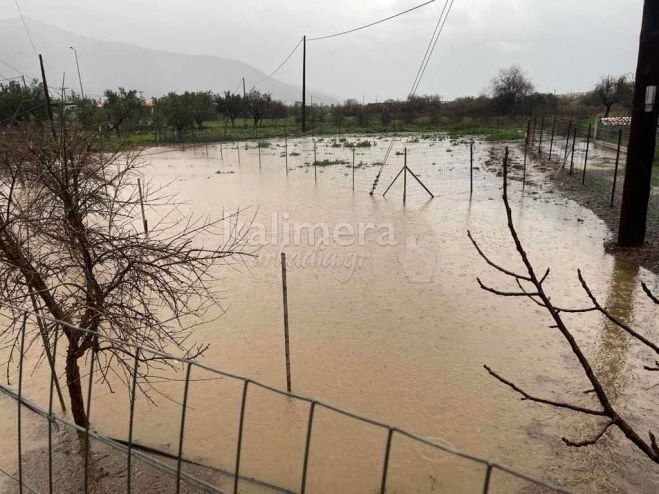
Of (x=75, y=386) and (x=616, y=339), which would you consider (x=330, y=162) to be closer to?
(x=616, y=339)

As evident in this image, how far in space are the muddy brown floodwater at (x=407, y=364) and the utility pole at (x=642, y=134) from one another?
32.4 inches

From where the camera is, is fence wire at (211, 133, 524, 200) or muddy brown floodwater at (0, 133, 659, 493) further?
fence wire at (211, 133, 524, 200)

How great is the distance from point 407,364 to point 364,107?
185 ft

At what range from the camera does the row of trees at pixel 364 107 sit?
40.1m

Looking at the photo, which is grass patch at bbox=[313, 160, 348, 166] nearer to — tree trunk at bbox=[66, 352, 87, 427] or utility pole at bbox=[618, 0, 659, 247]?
utility pole at bbox=[618, 0, 659, 247]

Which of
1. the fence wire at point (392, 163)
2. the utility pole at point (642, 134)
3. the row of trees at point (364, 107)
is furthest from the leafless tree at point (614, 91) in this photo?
the utility pole at point (642, 134)

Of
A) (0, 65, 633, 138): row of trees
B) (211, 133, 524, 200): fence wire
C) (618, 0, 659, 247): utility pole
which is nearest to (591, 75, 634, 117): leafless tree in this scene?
(0, 65, 633, 138): row of trees

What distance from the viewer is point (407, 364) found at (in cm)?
652

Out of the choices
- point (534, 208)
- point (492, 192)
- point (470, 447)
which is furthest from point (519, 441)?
point (492, 192)

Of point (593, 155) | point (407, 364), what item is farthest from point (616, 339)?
point (593, 155)

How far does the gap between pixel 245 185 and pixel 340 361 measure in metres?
13.3

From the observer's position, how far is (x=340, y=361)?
6645mm

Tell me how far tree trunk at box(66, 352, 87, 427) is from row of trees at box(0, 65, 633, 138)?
114ft

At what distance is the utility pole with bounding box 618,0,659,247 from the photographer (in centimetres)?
930
